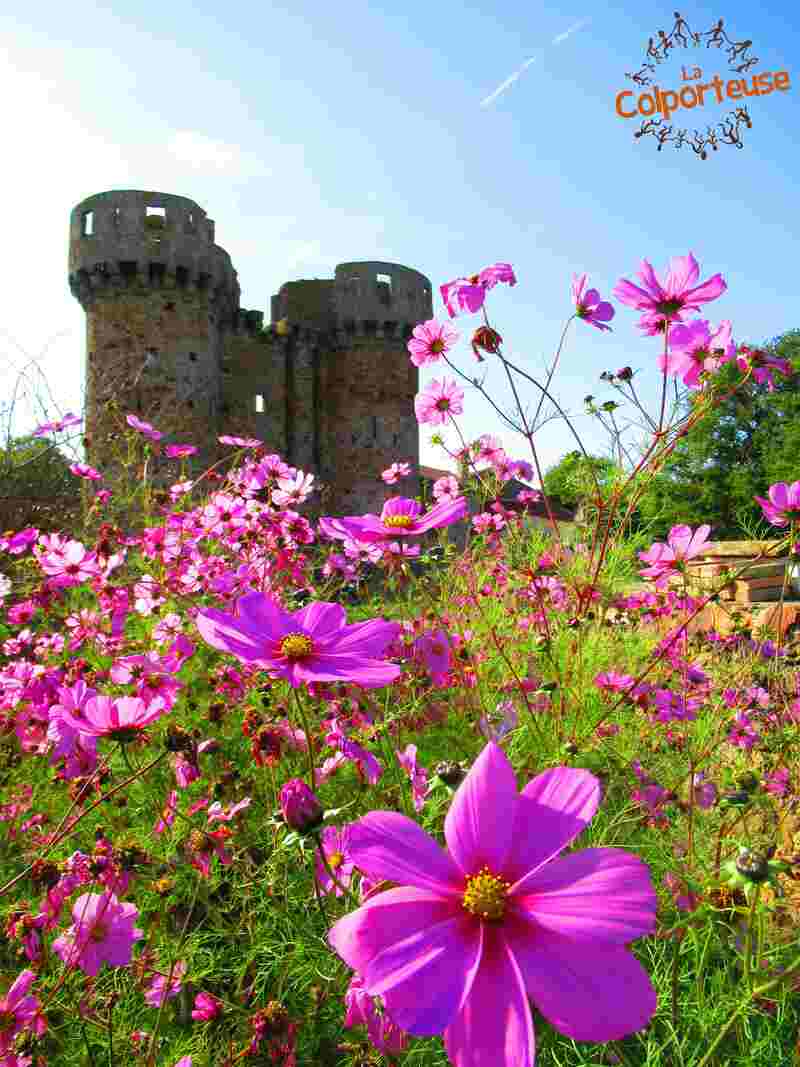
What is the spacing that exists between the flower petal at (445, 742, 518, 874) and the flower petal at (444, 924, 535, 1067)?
0.06 m

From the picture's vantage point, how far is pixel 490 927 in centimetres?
43

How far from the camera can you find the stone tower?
450 inches

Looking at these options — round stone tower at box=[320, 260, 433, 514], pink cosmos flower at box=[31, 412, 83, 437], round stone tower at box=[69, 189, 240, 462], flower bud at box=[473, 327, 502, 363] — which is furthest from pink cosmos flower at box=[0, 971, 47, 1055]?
round stone tower at box=[320, 260, 433, 514]

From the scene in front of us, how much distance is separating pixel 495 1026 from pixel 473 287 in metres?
1.14

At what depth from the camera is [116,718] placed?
2.44ft

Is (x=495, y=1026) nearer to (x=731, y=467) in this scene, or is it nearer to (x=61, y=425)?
(x=61, y=425)

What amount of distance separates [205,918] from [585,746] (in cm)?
73

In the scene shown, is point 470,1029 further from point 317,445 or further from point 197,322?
point 317,445

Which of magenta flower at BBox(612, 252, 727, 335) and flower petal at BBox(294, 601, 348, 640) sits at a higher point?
magenta flower at BBox(612, 252, 727, 335)

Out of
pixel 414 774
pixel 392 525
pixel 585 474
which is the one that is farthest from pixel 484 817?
pixel 585 474

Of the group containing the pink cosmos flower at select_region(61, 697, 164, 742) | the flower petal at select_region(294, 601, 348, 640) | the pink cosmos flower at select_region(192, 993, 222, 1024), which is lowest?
the pink cosmos flower at select_region(192, 993, 222, 1024)

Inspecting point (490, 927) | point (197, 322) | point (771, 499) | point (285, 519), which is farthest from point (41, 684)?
point (197, 322)

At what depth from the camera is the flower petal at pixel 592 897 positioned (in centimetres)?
38

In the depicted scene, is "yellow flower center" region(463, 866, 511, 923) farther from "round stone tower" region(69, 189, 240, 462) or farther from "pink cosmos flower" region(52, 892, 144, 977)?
"round stone tower" region(69, 189, 240, 462)
